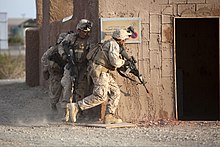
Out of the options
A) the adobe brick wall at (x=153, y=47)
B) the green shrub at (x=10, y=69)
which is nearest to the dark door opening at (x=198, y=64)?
the adobe brick wall at (x=153, y=47)

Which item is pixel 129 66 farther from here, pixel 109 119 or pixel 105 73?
pixel 109 119

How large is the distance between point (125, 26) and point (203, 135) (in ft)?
8.19

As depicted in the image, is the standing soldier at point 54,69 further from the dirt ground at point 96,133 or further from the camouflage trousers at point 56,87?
the dirt ground at point 96,133

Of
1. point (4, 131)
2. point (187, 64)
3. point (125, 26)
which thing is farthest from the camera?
point (187, 64)

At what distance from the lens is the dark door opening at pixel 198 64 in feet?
45.9

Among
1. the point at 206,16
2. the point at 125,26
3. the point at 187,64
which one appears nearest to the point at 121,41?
the point at 125,26

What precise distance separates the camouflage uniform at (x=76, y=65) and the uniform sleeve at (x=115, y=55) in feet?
2.54

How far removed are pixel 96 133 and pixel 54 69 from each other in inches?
104

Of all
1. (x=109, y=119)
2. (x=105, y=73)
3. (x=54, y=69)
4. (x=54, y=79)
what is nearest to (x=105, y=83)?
(x=105, y=73)

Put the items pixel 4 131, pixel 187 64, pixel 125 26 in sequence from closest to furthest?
pixel 4 131
pixel 125 26
pixel 187 64

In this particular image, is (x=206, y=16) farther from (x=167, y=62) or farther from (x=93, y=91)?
(x=93, y=91)

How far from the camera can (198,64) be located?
14.1 metres

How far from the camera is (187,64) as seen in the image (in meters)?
14.2

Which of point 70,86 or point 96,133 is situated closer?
point 96,133
